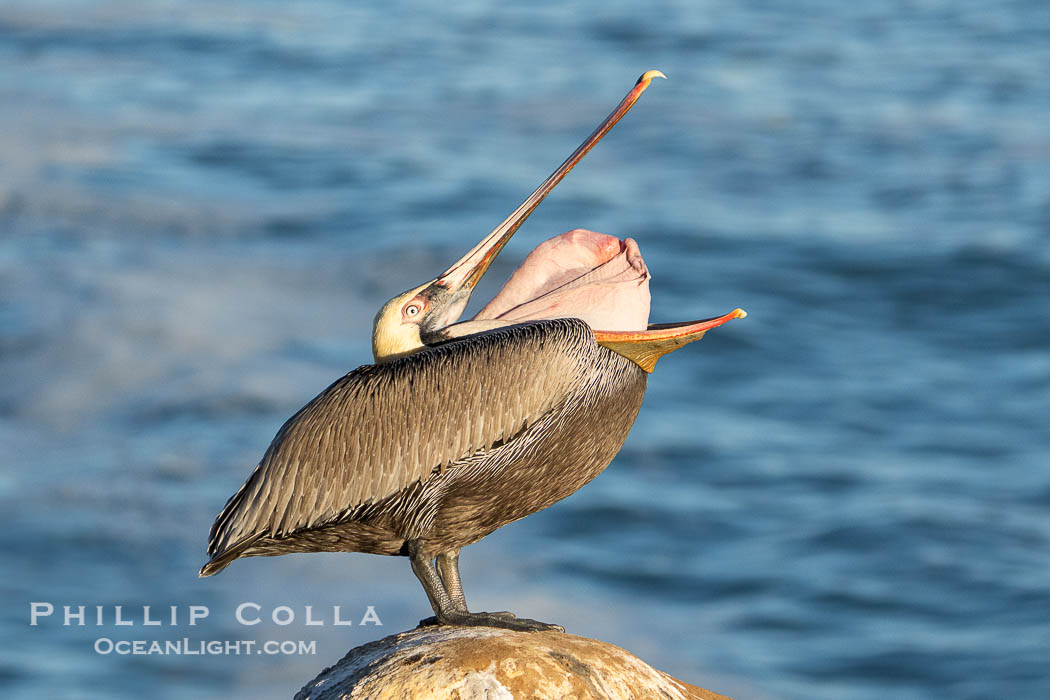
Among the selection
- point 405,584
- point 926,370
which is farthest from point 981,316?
point 405,584

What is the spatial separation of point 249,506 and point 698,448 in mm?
14519

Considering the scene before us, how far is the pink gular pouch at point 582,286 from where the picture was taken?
5051 millimetres

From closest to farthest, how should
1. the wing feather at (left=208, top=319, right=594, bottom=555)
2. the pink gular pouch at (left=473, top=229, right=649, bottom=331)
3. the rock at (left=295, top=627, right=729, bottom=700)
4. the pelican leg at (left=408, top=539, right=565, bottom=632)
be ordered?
the wing feather at (left=208, top=319, right=594, bottom=555) < the rock at (left=295, top=627, right=729, bottom=700) < the pink gular pouch at (left=473, top=229, right=649, bottom=331) < the pelican leg at (left=408, top=539, right=565, bottom=632)

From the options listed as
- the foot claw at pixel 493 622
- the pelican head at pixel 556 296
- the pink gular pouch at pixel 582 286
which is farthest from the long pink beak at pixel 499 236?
the foot claw at pixel 493 622

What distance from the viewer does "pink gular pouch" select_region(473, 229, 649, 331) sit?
5.05 m

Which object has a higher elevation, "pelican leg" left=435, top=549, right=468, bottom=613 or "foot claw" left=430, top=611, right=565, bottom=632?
"pelican leg" left=435, top=549, right=468, bottom=613

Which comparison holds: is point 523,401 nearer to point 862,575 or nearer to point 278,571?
point 278,571

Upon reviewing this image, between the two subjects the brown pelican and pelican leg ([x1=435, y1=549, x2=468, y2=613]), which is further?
pelican leg ([x1=435, y1=549, x2=468, y2=613])

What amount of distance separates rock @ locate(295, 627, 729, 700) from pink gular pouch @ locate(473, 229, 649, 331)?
1.15 meters

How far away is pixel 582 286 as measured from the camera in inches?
202

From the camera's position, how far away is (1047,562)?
17875mm

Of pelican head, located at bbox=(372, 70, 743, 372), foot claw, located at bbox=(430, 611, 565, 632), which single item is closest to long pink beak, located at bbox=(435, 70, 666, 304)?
pelican head, located at bbox=(372, 70, 743, 372)

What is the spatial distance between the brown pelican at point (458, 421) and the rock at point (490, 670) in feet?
0.85

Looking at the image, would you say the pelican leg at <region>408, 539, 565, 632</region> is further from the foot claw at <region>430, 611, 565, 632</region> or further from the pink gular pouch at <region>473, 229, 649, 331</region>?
the pink gular pouch at <region>473, 229, 649, 331</region>
